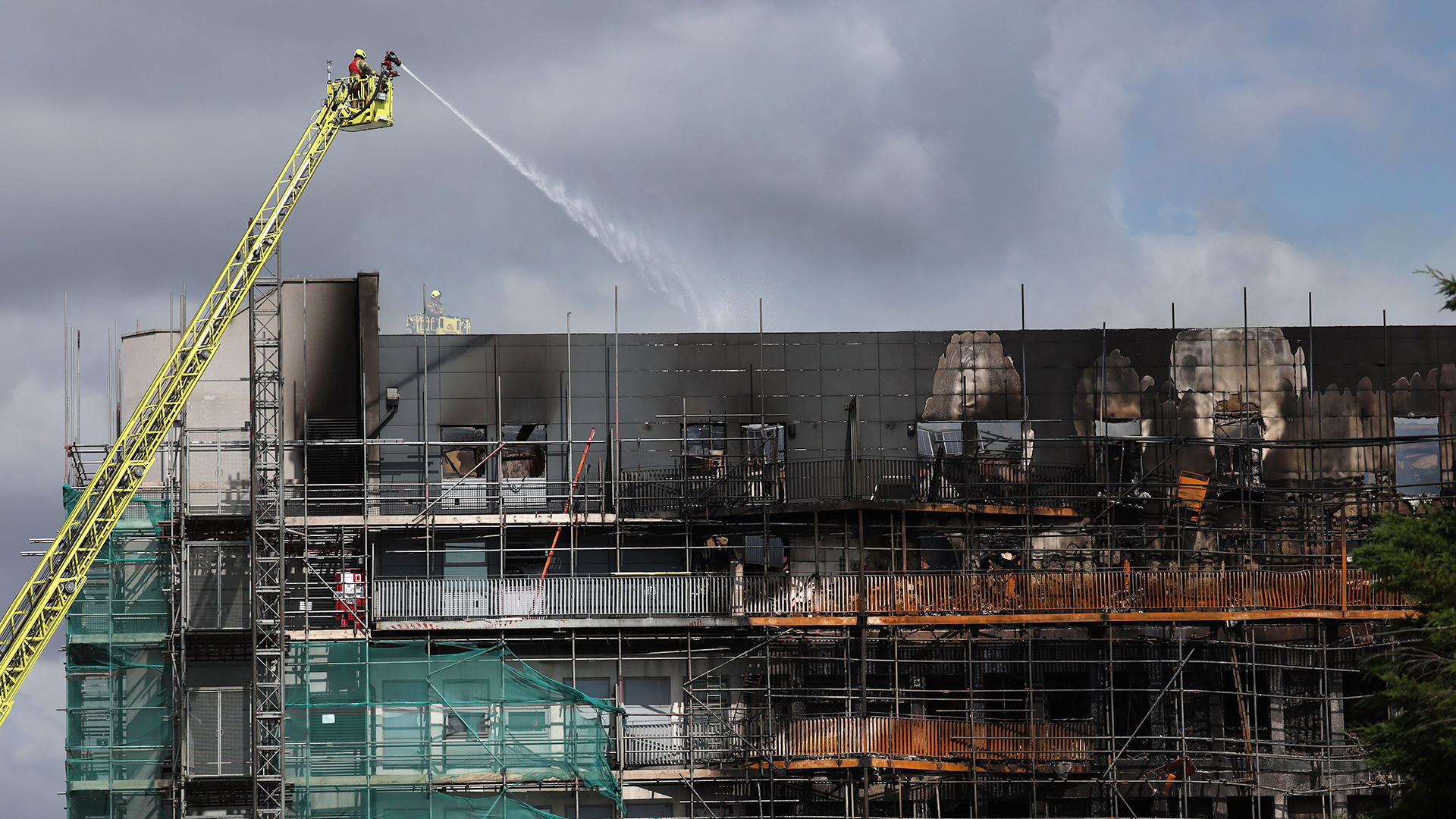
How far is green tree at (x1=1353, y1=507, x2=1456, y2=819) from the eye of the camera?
32562mm

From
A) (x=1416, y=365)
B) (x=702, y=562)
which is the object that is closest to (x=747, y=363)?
(x=702, y=562)

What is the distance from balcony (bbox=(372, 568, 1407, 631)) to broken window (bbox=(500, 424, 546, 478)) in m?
4.46

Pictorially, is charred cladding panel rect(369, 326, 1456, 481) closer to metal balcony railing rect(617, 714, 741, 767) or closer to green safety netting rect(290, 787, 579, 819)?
metal balcony railing rect(617, 714, 741, 767)

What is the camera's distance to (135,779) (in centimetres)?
4538

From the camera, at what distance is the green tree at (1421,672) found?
32562mm

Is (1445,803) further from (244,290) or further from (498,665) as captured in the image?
(244,290)

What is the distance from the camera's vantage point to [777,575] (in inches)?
1901

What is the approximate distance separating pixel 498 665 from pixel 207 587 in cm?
750

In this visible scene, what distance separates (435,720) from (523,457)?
28.1ft

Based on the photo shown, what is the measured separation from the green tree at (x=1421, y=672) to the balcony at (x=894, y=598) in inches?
375

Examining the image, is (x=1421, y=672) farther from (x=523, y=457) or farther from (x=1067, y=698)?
(x=523, y=457)

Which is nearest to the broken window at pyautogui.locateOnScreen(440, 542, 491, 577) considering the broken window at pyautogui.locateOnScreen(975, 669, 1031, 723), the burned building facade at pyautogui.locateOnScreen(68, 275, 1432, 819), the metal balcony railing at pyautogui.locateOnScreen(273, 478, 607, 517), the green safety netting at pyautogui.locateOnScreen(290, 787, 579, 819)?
the burned building facade at pyautogui.locateOnScreen(68, 275, 1432, 819)

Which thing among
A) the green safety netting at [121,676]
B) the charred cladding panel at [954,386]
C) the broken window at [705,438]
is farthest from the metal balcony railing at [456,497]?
the green safety netting at [121,676]

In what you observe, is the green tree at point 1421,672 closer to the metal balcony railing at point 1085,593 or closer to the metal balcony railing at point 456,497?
the metal balcony railing at point 1085,593
